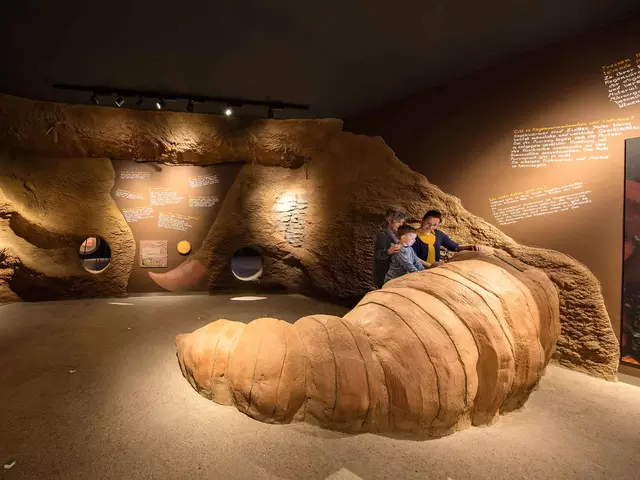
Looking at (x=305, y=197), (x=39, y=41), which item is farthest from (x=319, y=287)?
(x=39, y=41)

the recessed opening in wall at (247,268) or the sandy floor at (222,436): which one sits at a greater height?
the recessed opening in wall at (247,268)

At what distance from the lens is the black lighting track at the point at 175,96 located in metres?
4.77

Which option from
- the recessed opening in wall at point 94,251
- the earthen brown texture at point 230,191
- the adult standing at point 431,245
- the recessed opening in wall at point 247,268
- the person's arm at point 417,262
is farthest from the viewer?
the recessed opening in wall at point 94,251

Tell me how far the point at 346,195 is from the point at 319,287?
178 centimetres

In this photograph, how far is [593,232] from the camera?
3.03 metres

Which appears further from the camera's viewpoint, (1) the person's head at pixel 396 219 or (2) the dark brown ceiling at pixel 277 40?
(1) the person's head at pixel 396 219

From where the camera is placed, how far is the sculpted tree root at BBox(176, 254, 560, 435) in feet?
7.04

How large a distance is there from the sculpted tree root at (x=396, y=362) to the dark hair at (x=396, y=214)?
5.99 ft

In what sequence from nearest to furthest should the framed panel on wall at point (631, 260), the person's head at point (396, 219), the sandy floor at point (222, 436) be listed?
the sandy floor at point (222, 436) → the framed panel on wall at point (631, 260) → the person's head at point (396, 219)

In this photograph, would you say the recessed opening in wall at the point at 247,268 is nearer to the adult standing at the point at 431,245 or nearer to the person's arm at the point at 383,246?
the person's arm at the point at 383,246

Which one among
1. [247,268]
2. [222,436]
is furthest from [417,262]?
[247,268]

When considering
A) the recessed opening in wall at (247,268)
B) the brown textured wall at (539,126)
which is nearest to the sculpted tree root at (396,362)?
the brown textured wall at (539,126)

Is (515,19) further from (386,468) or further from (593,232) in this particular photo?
(386,468)

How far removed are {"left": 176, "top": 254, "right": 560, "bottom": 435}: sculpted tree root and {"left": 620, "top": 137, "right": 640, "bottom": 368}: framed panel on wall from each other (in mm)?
1019
